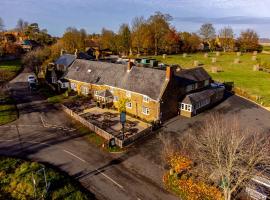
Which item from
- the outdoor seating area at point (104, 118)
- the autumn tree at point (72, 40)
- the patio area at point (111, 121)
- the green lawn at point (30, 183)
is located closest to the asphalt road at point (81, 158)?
the green lawn at point (30, 183)

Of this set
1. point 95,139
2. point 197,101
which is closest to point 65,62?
point 95,139

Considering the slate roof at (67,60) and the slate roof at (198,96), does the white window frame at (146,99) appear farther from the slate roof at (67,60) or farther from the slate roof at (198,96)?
the slate roof at (67,60)

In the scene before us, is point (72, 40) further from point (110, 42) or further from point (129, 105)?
point (129, 105)

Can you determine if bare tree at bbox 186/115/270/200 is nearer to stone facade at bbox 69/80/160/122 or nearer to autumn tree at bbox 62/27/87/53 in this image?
stone facade at bbox 69/80/160/122

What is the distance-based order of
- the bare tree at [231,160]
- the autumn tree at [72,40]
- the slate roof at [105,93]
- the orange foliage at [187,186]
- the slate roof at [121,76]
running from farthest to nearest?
the autumn tree at [72,40], the slate roof at [105,93], the slate roof at [121,76], the orange foliage at [187,186], the bare tree at [231,160]

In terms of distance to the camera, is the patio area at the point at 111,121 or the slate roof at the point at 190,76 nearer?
the patio area at the point at 111,121

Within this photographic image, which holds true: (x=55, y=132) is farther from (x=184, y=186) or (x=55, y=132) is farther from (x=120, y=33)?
(x=120, y=33)

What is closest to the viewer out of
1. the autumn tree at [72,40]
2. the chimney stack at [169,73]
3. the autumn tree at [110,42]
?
the chimney stack at [169,73]
